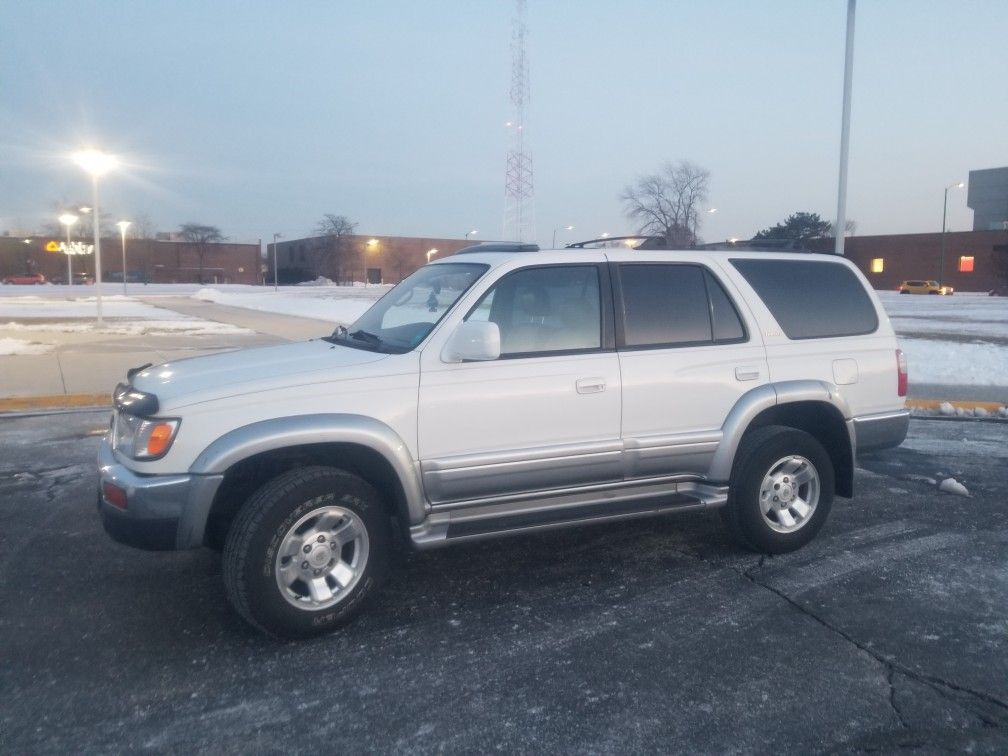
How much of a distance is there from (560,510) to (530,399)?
638mm

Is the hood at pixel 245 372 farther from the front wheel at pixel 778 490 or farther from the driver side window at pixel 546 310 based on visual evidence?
the front wheel at pixel 778 490

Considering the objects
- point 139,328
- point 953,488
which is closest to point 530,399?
point 953,488

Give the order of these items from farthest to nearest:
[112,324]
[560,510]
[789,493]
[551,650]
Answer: [112,324] < [789,493] < [560,510] < [551,650]

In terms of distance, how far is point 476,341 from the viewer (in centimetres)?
422

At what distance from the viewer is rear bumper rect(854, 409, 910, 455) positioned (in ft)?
17.9

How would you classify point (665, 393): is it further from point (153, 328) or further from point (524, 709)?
point (153, 328)

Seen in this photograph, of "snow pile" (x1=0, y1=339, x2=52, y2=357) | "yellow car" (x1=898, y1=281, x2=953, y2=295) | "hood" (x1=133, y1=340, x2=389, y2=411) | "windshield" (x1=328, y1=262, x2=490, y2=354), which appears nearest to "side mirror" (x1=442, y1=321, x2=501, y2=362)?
"windshield" (x1=328, y1=262, x2=490, y2=354)

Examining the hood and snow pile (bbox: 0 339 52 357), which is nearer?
the hood

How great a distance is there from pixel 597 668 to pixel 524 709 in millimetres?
490

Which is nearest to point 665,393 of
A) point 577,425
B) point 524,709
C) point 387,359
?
point 577,425

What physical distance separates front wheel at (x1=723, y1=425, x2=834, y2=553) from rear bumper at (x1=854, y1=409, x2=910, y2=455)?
27 cm

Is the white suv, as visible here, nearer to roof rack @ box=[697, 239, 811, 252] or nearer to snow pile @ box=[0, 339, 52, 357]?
roof rack @ box=[697, 239, 811, 252]

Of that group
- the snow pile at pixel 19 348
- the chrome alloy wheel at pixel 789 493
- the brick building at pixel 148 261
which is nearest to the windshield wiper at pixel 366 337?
the chrome alloy wheel at pixel 789 493

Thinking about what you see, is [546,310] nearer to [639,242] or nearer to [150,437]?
[639,242]
